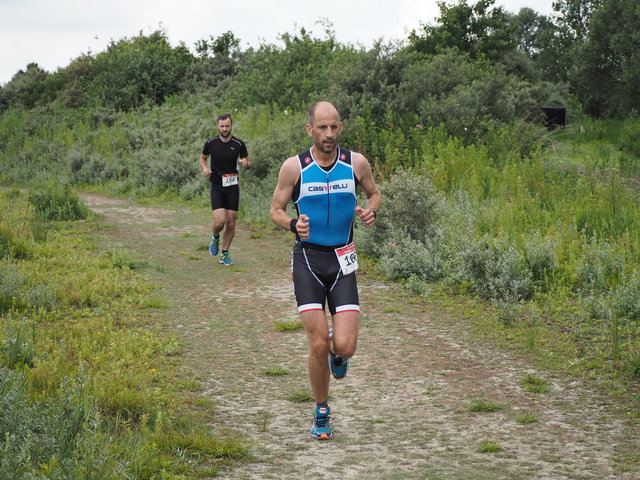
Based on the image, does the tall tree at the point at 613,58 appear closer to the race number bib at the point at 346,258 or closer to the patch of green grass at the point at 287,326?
the patch of green grass at the point at 287,326

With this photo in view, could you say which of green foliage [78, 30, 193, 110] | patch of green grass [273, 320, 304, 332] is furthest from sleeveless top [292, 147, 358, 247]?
green foliage [78, 30, 193, 110]

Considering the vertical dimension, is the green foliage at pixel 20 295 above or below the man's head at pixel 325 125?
below

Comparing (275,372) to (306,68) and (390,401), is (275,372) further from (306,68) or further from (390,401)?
(306,68)

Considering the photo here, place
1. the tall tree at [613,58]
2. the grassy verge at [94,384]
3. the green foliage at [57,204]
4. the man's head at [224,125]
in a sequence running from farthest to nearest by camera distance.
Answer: the tall tree at [613,58]
the green foliage at [57,204]
the man's head at [224,125]
the grassy verge at [94,384]

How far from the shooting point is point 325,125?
5621 millimetres

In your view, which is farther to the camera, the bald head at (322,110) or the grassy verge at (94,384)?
the bald head at (322,110)

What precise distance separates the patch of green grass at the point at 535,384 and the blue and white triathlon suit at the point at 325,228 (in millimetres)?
1870

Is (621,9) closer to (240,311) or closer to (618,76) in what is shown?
(618,76)

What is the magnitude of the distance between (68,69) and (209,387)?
35551mm

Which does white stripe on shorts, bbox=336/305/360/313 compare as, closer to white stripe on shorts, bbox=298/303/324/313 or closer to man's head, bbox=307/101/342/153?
white stripe on shorts, bbox=298/303/324/313

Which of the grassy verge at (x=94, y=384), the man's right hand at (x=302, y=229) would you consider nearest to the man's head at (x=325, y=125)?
the man's right hand at (x=302, y=229)

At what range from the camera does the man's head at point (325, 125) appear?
18.4 ft

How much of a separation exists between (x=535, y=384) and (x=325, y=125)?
2.93 meters

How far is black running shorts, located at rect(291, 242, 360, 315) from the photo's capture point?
18.6 ft
